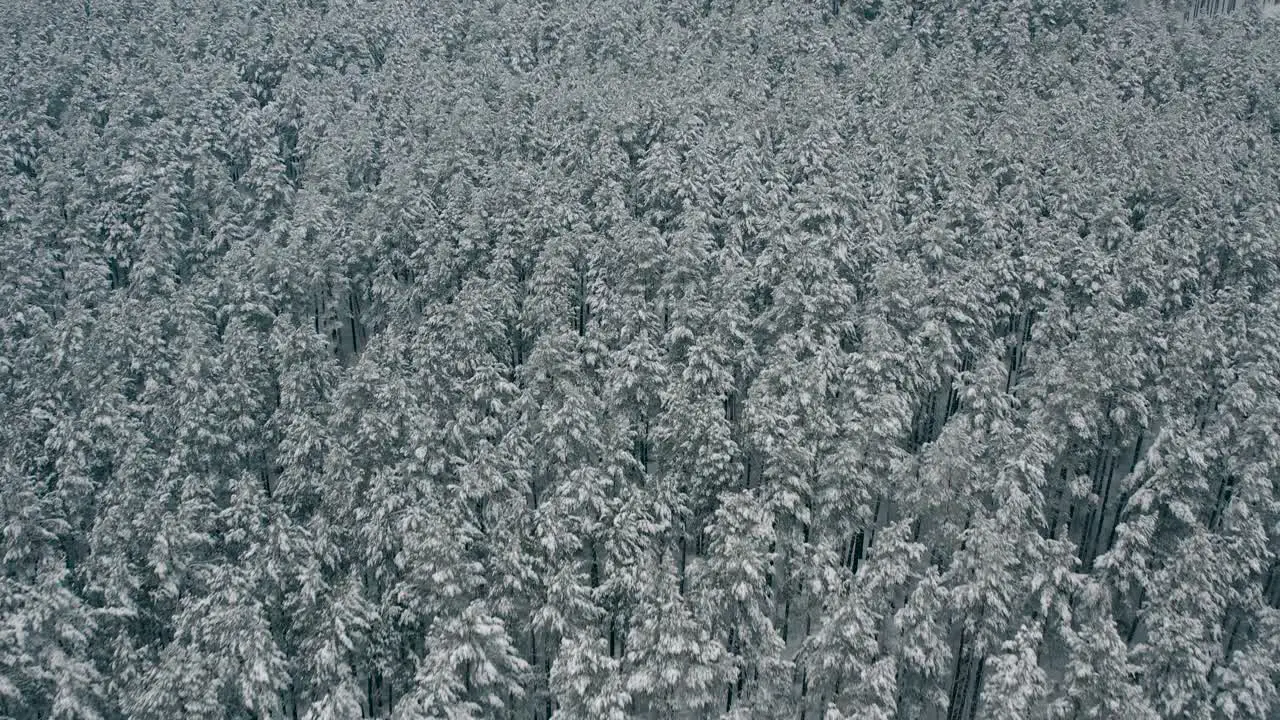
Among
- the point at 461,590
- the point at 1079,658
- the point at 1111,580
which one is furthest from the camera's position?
the point at 1111,580

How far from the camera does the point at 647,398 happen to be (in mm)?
45562

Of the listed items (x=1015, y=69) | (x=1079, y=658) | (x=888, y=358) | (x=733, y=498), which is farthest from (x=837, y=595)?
(x=1015, y=69)

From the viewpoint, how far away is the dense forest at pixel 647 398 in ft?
119

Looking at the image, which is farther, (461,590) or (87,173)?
(87,173)

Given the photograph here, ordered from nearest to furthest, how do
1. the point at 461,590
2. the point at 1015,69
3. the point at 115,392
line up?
the point at 461,590 < the point at 115,392 < the point at 1015,69

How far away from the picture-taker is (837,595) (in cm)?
3575

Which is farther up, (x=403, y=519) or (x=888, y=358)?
(x=888, y=358)

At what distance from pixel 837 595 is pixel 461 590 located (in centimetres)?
1310

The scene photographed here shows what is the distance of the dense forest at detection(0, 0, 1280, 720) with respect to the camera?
36281 millimetres

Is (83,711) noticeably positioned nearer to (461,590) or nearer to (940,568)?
(461,590)

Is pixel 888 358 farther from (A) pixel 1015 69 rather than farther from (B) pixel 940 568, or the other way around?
(A) pixel 1015 69

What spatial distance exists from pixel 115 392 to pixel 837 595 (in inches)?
1299

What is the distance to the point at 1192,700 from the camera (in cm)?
3578

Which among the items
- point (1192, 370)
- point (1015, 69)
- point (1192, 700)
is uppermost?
point (1015, 69)
